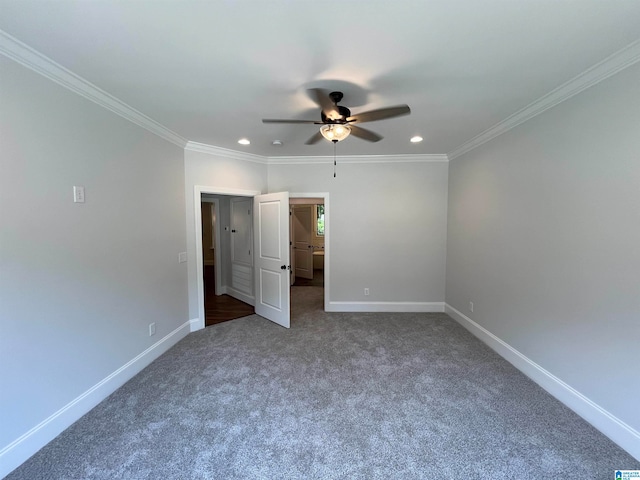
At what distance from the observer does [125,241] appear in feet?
8.13

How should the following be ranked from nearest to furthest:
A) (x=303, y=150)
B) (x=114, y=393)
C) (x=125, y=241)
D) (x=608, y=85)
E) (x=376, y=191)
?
(x=608, y=85), (x=114, y=393), (x=125, y=241), (x=303, y=150), (x=376, y=191)

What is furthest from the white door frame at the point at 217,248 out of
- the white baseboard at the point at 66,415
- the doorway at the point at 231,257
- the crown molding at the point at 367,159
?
the white baseboard at the point at 66,415

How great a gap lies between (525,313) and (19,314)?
160 inches

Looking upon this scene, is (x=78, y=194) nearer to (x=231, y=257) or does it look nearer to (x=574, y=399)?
(x=231, y=257)

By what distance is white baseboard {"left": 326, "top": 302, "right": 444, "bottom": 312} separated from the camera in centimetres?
435

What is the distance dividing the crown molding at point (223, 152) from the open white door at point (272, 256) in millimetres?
607

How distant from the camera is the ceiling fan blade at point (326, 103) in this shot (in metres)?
1.78

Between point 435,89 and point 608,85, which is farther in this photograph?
point 435,89

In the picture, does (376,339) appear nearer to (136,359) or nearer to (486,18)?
(136,359)

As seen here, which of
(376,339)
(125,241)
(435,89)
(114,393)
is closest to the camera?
(435,89)

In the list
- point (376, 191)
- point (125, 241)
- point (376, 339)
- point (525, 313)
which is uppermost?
point (376, 191)

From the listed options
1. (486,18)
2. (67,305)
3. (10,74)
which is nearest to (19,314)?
(67,305)

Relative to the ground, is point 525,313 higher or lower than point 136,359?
higher

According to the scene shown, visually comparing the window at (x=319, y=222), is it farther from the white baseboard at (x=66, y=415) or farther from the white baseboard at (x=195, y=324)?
the white baseboard at (x=66, y=415)
